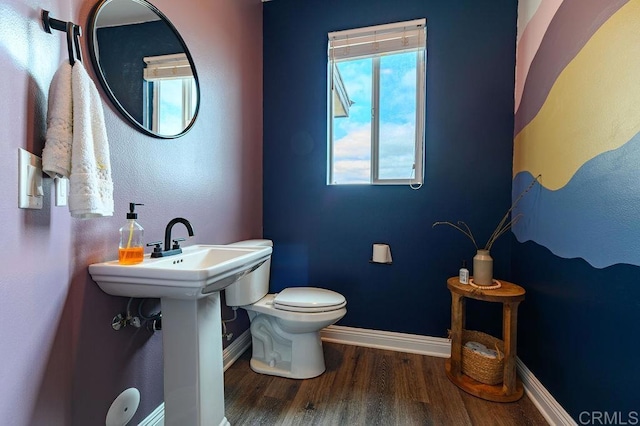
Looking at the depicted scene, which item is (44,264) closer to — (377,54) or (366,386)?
(366,386)

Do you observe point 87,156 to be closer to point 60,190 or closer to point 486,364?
point 60,190

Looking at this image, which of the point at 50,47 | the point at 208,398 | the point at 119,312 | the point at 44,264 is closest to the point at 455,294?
the point at 208,398

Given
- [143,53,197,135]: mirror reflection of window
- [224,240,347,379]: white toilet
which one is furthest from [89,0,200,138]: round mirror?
[224,240,347,379]: white toilet

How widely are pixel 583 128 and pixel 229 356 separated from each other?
2.18 m

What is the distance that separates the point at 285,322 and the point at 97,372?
34.0 inches

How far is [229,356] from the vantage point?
71.2 inches

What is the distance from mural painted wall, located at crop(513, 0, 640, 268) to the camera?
3.17ft

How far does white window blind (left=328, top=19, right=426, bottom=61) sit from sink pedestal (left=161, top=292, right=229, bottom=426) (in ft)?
6.30

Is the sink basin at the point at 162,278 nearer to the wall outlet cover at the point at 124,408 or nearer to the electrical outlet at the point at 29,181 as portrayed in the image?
the electrical outlet at the point at 29,181

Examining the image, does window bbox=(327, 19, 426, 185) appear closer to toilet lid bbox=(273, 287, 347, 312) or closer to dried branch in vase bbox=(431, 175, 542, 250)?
dried branch in vase bbox=(431, 175, 542, 250)

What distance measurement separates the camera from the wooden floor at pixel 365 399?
53.8 inches

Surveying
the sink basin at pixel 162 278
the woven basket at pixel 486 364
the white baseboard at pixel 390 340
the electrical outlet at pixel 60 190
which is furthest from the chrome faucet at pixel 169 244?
the woven basket at pixel 486 364

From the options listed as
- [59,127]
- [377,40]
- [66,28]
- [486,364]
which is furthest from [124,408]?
[377,40]

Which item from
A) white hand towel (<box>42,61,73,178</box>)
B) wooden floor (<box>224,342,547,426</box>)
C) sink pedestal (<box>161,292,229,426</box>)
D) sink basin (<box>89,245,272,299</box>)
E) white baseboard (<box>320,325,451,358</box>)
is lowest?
wooden floor (<box>224,342,547,426</box>)
